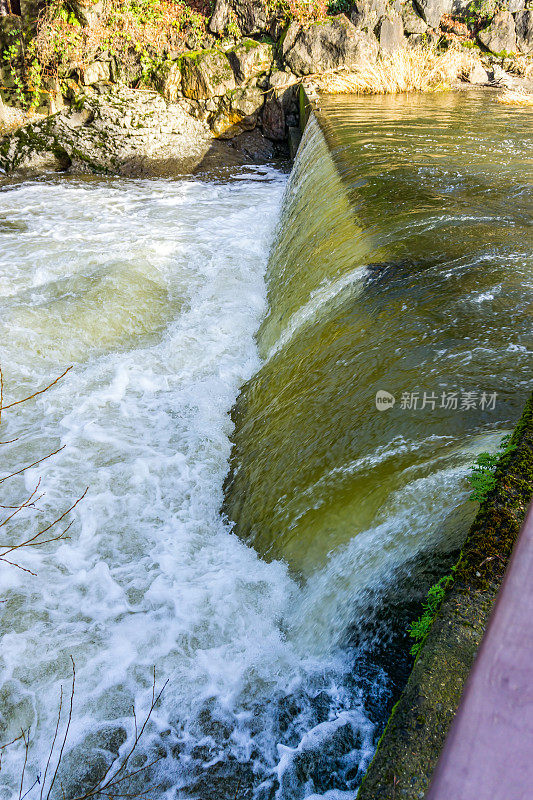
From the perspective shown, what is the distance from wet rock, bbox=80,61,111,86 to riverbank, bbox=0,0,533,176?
0.02 metres

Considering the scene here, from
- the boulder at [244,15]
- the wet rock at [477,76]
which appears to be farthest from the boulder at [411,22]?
the boulder at [244,15]

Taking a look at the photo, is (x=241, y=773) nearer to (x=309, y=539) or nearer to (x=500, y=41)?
(x=309, y=539)

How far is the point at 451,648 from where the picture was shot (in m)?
1.54

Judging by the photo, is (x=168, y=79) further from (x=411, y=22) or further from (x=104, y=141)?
(x=411, y=22)

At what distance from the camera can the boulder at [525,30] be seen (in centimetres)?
1282

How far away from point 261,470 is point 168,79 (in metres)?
10.6

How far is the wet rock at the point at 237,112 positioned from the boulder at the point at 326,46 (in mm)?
1024

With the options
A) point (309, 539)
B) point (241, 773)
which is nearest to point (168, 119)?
point (309, 539)

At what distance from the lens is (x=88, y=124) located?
10.2 metres

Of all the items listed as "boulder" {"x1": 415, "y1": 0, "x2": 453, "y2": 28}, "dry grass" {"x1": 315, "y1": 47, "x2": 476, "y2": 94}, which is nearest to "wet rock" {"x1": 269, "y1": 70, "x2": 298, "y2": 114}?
"dry grass" {"x1": 315, "y1": 47, "x2": 476, "y2": 94}

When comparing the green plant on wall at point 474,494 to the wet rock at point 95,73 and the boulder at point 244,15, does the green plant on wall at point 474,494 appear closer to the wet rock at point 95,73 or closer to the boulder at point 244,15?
the wet rock at point 95,73

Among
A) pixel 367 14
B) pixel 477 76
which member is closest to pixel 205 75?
pixel 367 14

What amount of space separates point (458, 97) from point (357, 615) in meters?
11.9

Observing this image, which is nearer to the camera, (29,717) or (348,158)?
(29,717)
